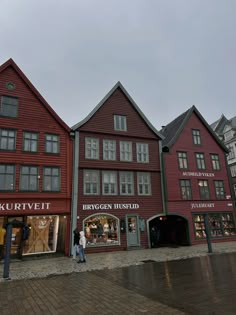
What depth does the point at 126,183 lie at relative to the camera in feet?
67.3

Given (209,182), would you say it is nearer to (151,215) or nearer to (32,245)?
(151,215)

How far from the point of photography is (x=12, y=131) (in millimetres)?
17500

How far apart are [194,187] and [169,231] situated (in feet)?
16.3

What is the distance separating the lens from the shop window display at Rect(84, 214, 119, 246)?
1847cm

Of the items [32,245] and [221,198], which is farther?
[221,198]

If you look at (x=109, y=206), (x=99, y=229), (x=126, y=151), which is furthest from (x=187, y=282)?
(x=126, y=151)

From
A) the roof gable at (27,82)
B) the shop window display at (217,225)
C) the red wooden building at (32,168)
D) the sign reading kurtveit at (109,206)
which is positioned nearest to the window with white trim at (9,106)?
the red wooden building at (32,168)

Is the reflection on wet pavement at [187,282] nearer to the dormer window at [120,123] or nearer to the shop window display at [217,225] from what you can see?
the shop window display at [217,225]

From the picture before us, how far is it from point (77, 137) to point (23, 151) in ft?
13.6

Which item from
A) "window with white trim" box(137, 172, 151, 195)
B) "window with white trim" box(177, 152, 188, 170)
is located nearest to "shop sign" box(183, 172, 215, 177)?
"window with white trim" box(177, 152, 188, 170)

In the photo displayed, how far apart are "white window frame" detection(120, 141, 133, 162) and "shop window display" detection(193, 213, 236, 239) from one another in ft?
25.7

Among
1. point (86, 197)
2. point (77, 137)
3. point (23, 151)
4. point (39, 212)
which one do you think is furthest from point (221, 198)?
point (23, 151)

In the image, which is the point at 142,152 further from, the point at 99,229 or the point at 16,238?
the point at 16,238

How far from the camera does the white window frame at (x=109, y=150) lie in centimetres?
2036
